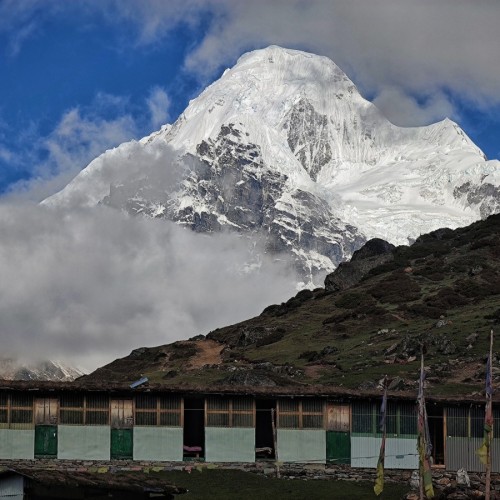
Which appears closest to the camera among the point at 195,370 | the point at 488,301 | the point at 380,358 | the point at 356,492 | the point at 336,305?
the point at 356,492

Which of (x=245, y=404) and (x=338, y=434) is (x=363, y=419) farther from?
(x=245, y=404)

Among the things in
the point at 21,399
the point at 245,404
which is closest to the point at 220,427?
the point at 245,404

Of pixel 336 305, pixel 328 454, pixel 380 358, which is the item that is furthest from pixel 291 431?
pixel 336 305

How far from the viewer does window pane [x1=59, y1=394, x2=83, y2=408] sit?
59219 mm

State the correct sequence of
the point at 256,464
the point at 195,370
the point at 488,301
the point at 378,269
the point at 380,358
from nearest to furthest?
1. the point at 256,464
2. the point at 380,358
3. the point at 195,370
4. the point at 488,301
5. the point at 378,269

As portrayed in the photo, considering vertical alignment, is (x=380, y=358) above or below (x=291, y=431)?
above

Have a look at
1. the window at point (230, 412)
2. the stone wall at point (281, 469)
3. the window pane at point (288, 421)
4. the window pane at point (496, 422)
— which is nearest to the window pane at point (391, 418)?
the stone wall at point (281, 469)

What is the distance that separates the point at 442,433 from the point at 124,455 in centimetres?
1549

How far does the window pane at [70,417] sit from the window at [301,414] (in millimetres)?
9658

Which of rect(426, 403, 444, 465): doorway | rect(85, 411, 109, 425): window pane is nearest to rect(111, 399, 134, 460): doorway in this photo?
rect(85, 411, 109, 425): window pane

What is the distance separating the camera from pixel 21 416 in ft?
194

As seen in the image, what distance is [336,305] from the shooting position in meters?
132

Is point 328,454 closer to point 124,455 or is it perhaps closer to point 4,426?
point 124,455

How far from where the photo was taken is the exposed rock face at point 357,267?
5910 inches
